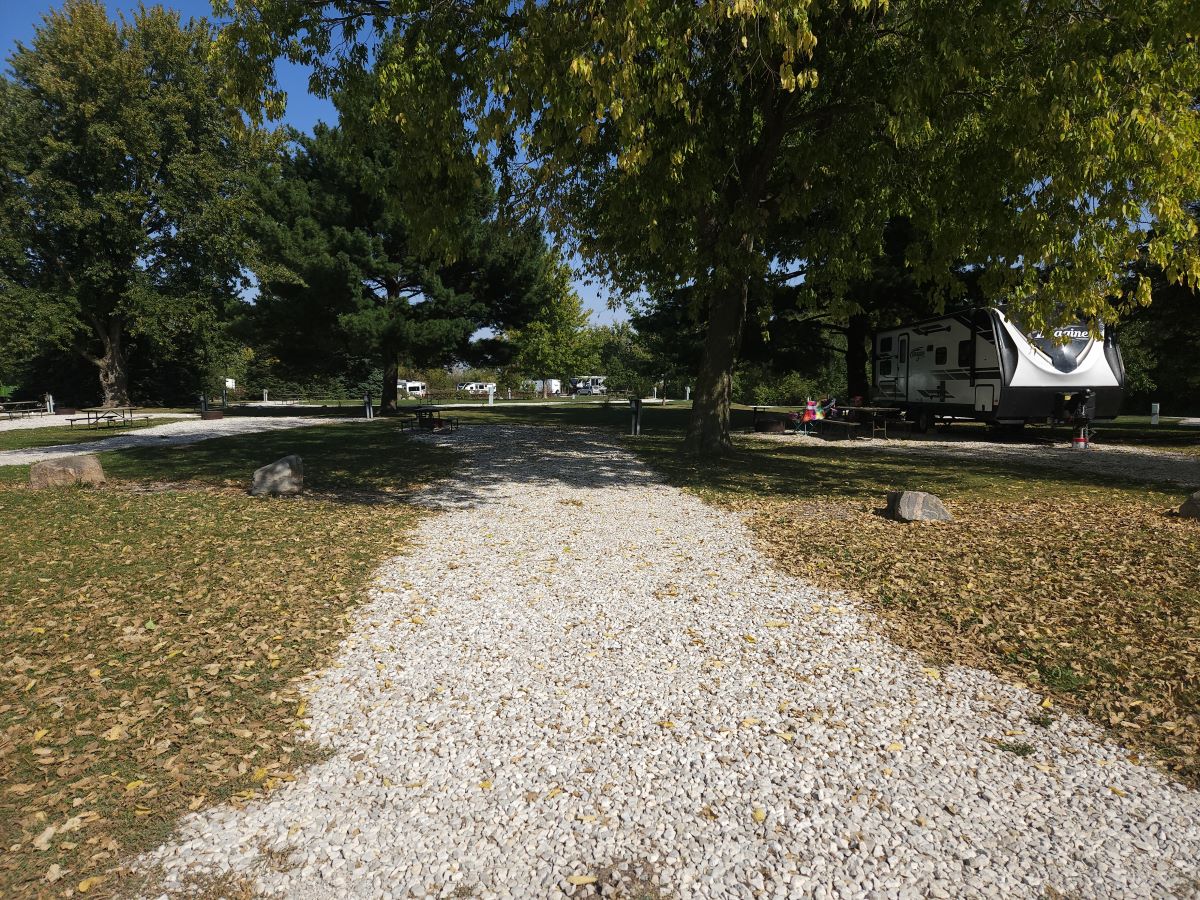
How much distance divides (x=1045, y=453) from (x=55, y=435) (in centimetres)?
2486

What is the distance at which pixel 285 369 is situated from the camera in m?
27.8

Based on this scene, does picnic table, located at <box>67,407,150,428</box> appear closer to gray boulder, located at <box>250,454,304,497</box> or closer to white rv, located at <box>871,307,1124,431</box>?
gray boulder, located at <box>250,454,304,497</box>

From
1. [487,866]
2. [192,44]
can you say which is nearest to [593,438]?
[487,866]

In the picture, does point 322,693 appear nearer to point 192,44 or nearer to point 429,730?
point 429,730

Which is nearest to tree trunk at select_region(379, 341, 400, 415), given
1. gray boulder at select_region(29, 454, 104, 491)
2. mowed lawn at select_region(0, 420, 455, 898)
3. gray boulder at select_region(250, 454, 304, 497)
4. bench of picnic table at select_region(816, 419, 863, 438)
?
bench of picnic table at select_region(816, 419, 863, 438)

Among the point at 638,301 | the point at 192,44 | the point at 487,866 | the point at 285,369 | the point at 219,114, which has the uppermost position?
the point at 192,44

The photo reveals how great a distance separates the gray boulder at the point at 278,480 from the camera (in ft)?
30.9

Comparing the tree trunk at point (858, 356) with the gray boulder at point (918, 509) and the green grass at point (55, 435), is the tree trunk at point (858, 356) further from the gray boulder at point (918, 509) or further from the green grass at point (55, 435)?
the green grass at point (55, 435)

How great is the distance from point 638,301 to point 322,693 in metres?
22.3

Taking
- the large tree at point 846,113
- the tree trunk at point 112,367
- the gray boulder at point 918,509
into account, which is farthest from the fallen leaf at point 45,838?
the tree trunk at point 112,367

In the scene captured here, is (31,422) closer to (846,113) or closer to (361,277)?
(361,277)

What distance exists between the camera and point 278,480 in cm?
945

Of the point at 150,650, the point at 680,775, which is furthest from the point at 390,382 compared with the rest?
the point at 680,775

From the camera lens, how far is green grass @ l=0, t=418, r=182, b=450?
16109 millimetres
